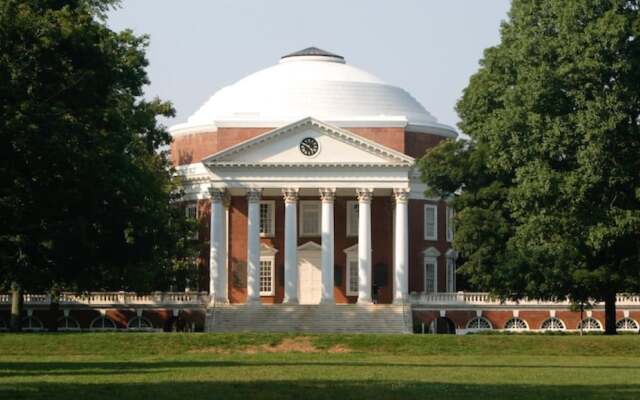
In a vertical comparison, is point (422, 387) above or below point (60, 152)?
below

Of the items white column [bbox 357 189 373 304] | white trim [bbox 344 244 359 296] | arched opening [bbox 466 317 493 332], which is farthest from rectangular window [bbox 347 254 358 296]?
arched opening [bbox 466 317 493 332]

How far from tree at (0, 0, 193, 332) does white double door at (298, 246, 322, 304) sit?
1270 inches

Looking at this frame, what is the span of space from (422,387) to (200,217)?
6062 cm

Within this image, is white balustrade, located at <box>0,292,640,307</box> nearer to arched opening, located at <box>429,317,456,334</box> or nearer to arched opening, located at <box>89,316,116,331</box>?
arched opening, located at <box>89,316,116,331</box>

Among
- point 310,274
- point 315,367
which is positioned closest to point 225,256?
point 310,274

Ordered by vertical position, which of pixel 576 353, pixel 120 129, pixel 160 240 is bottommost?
pixel 576 353

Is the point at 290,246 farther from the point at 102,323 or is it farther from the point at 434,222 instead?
the point at 434,222

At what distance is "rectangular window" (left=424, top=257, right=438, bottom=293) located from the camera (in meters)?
94.9

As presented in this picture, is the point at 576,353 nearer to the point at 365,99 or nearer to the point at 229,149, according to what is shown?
the point at 229,149

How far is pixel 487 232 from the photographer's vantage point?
6925 centimetres

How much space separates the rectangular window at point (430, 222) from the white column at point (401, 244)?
7152mm

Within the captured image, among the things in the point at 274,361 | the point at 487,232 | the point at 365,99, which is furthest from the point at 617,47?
the point at 365,99

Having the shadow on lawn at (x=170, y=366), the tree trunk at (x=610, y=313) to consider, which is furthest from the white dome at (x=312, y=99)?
the shadow on lawn at (x=170, y=366)

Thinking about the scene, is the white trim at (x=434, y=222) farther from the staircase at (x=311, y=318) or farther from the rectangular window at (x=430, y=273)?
the staircase at (x=311, y=318)
